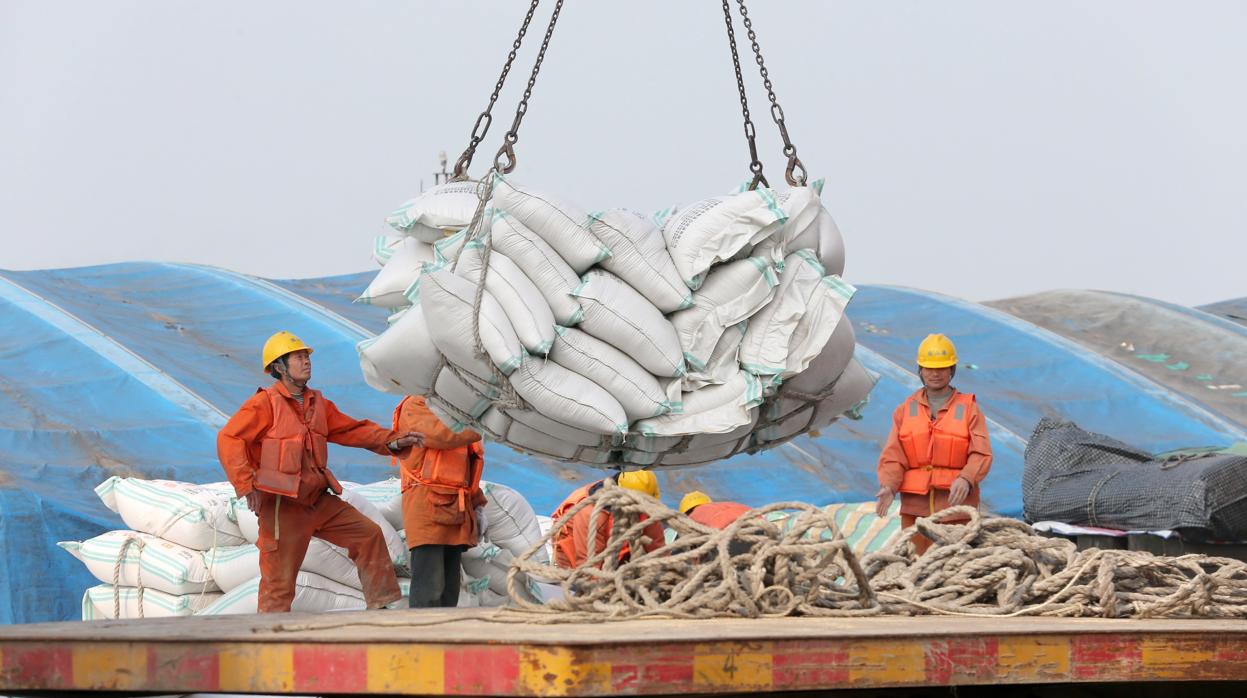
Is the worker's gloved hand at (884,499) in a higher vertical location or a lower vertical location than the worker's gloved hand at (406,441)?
lower

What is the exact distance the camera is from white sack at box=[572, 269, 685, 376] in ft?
Answer: 15.6

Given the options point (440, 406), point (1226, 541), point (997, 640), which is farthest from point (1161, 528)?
point (997, 640)

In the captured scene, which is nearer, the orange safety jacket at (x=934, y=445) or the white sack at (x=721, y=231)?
the white sack at (x=721, y=231)

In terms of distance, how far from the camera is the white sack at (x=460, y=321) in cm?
450

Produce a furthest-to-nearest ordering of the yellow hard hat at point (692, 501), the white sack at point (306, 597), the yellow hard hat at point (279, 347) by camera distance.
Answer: the yellow hard hat at point (692, 501) → the white sack at point (306, 597) → the yellow hard hat at point (279, 347)

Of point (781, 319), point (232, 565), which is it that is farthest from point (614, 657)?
point (232, 565)

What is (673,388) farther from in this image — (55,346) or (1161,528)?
(55,346)

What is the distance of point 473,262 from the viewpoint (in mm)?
4641

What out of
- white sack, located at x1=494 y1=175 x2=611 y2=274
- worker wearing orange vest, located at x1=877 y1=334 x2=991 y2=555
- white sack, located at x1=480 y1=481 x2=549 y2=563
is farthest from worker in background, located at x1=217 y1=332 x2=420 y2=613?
worker wearing orange vest, located at x1=877 y1=334 x2=991 y2=555

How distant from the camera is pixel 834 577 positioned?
13.8 feet

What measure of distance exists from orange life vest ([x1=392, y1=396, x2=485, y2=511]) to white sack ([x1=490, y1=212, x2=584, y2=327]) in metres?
2.36

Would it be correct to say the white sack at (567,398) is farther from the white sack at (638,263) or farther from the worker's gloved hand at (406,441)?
the worker's gloved hand at (406,441)

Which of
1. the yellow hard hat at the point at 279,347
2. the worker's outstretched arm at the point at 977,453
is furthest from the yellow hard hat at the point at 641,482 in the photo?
the yellow hard hat at the point at 279,347

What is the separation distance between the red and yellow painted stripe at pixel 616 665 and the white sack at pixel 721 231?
6.60 ft
